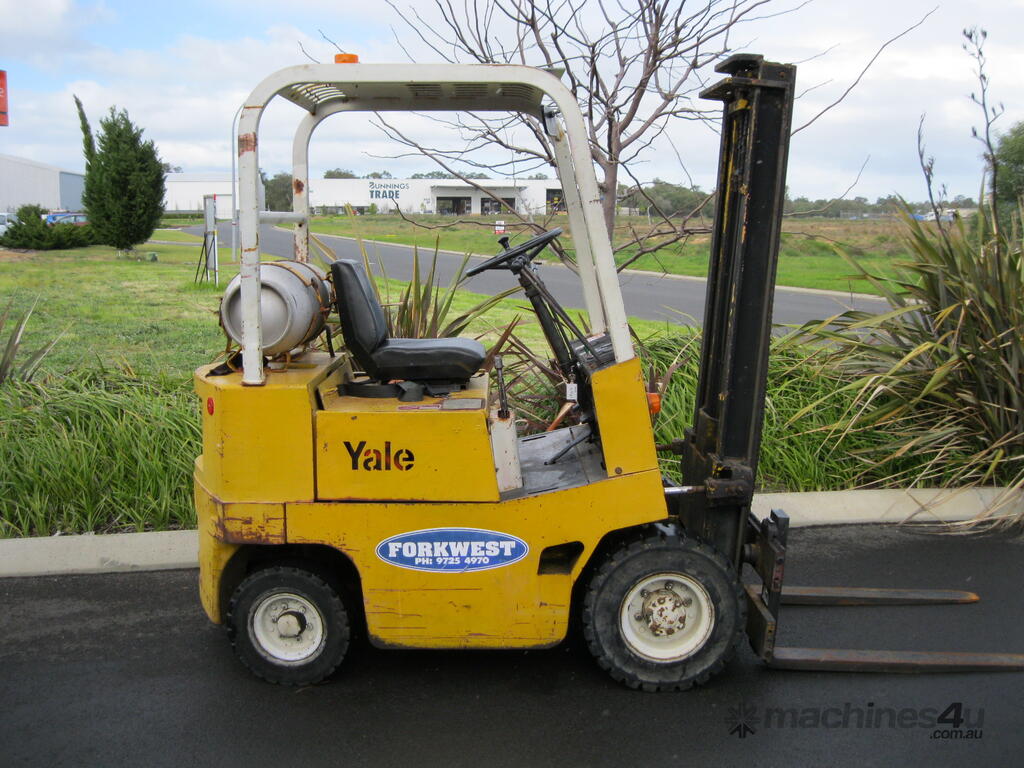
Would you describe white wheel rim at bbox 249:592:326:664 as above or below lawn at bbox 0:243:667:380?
below

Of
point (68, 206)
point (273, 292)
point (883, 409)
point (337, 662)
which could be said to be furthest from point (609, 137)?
point (68, 206)

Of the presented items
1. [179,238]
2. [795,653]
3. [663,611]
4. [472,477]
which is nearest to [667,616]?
[663,611]

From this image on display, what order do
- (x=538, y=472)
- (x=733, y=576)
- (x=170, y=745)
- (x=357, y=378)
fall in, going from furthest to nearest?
(x=357, y=378), (x=538, y=472), (x=733, y=576), (x=170, y=745)

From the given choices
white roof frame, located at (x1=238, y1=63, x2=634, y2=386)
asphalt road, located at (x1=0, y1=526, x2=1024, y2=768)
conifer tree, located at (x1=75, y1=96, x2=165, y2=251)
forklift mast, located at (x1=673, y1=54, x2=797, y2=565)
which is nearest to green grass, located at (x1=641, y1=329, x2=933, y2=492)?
asphalt road, located at (x1=0, y1=526, x2=1024, y2=768)

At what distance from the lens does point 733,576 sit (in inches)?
145

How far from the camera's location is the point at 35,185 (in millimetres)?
66188

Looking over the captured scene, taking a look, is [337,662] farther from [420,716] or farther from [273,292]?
[273,292]

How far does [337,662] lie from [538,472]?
118 centimetres

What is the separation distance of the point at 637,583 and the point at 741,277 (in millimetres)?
1367

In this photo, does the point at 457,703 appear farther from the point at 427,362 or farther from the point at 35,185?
the point at 35,185

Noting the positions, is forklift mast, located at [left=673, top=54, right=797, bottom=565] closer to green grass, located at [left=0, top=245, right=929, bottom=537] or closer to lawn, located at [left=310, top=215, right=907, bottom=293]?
lawn, located at [left=310, top=215, right=907, bottom=293]

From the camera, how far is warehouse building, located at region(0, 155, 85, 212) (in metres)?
59.9

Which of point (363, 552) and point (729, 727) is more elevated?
point (363, 552)

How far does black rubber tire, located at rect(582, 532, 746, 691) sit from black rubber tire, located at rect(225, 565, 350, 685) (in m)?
1.04
